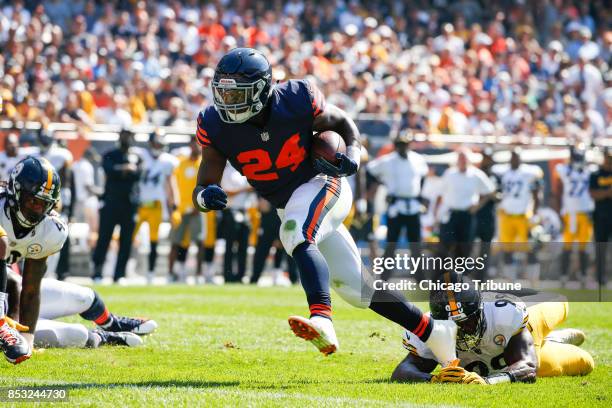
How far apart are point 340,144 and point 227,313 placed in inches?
153

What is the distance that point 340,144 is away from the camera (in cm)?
602

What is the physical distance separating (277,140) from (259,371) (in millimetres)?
1292

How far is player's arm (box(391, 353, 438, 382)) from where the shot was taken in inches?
226

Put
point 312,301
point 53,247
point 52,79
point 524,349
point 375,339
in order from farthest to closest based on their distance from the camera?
1. point 52,79
2. point 375,339
3. point 53,247
4. point 524,349
5. point 312,301

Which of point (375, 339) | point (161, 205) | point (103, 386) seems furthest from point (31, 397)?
point (161, 205)

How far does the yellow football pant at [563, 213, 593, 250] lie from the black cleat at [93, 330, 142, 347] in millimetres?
9060

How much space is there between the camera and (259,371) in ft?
20.1

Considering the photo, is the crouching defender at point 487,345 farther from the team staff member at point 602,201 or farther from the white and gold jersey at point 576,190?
the white and gold jersey at point 576,190

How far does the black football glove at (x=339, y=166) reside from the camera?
5684 millimetres

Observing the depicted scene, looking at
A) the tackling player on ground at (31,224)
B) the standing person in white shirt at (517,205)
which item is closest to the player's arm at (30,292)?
the tackling player on ground at (31,224)

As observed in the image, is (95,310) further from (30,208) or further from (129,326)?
(30,208)

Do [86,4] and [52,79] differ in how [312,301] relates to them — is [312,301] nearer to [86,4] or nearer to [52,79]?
[52,79]

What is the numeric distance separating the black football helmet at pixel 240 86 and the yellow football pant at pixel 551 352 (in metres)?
1.91

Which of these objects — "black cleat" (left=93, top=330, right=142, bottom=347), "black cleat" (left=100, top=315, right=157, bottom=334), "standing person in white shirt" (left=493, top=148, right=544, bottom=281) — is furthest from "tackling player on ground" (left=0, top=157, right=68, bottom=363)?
"standing person in white shirt" (left=493, top=148, right=544, bottom=281)
